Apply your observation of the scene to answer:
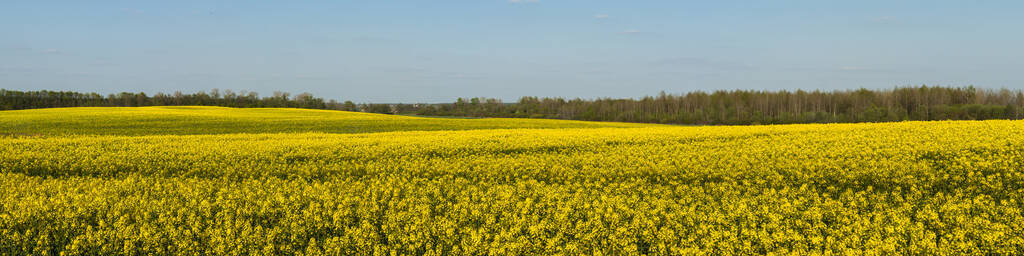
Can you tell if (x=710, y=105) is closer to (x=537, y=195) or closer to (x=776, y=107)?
(x=776, y=107)

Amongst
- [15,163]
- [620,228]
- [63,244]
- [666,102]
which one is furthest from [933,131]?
[666,102]

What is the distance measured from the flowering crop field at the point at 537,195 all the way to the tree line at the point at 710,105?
88137 mm

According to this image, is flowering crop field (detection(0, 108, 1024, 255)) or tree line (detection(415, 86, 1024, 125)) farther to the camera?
tree line (detection(415, 86, 1024, 125))

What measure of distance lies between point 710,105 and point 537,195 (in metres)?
123

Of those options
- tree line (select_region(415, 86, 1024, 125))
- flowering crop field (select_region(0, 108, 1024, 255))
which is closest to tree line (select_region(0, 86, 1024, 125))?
tree line (select_region(415, 86, 1024, 125))

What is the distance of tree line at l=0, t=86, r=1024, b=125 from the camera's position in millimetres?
93938

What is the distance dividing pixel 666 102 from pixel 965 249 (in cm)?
13280

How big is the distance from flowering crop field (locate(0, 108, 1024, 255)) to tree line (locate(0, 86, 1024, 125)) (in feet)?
289

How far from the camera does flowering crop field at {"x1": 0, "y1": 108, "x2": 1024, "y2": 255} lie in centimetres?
767

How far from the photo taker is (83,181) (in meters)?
15.1

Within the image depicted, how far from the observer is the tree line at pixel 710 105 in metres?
93.9

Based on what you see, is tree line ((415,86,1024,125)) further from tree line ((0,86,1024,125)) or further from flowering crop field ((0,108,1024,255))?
flowering crop field ((0,108,1024,255))

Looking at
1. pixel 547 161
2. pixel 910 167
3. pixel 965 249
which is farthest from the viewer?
pixel 547 161

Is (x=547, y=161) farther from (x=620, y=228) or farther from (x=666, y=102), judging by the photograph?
(x=666, y=102)
